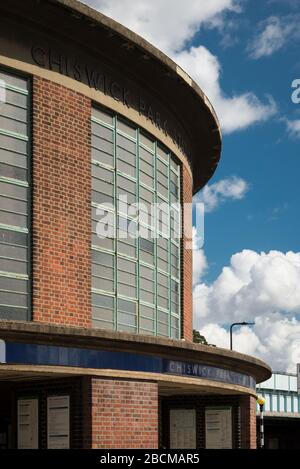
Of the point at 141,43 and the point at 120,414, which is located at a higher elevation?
the point at 141,43

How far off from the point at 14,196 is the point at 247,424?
457 inches

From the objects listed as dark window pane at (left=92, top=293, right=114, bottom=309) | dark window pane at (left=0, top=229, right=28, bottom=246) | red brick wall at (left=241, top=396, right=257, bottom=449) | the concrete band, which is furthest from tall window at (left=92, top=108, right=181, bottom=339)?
red brick wall at (left=241, top=396, right=257, bottom=449)

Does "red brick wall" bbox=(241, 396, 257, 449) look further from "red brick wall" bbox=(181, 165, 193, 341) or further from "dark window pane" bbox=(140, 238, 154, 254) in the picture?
"dark window pane" bbox=(140, 238, 154, 254)

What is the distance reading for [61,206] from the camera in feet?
67.8

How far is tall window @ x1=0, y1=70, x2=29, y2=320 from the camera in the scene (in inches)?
768

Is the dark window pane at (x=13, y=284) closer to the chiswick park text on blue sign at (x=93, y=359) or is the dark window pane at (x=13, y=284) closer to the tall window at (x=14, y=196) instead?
the tall window at (x=14, y=196)

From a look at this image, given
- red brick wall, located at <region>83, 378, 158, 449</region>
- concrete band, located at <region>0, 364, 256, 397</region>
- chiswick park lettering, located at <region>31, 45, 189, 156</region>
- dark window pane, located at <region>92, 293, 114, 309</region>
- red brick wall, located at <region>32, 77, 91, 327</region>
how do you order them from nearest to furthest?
concrete band, located at <region>0, 364, 256, 397</region>, red brick wall, located at <region>83, 378, 158, 449</region>, red brick wall, located at <region>32, 77, 91, 327</region>, chiswick park lettering, located at <region>31, 45, 189, 156</region>, dark window pane, located at <region>92, 293, 114, 309</region>

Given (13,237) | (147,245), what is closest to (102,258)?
(147,245)

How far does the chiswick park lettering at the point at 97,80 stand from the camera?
20.6m

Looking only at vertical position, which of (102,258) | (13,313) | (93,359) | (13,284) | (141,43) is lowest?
(93,359)

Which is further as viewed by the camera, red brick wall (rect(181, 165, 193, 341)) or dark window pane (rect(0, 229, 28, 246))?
red brick wall (rect(181, 165, 193, 341))

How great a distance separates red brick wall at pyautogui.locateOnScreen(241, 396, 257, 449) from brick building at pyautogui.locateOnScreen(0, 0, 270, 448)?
2.00m

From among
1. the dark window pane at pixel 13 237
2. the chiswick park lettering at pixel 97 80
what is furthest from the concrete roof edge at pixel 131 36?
the dark window pane at pixel 13 237

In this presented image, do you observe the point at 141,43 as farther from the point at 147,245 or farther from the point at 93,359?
Answer: the point at 93,359
